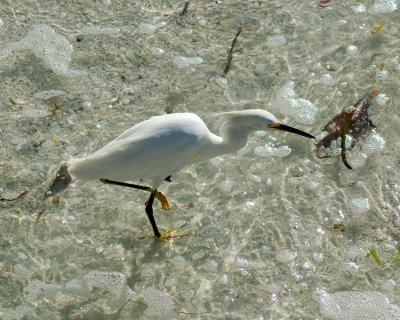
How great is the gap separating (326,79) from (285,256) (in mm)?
1813

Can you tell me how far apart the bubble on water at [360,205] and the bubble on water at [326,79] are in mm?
1205

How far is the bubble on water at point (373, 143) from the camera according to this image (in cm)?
496

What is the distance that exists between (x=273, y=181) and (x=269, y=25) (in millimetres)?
1774

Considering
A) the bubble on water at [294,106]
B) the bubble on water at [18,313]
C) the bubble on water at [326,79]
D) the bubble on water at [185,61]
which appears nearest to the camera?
the bubble on water at [18,313]

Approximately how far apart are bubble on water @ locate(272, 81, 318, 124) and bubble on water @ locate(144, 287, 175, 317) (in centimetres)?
189

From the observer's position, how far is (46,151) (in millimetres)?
4852

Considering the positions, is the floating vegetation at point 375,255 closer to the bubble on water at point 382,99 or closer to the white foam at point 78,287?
the bubble on water at point 382,99

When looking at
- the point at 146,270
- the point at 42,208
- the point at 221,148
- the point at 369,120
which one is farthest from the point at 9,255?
the point at 369,120

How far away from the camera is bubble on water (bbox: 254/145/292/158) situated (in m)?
4.92

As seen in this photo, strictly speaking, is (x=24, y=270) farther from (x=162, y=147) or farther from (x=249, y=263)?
(x=249, y=263)

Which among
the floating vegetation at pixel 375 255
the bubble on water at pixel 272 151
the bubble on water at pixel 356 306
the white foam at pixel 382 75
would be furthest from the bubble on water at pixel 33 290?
the white foam at pixel 382 75

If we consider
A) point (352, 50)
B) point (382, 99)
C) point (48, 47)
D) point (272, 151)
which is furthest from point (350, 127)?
point (48, 47)

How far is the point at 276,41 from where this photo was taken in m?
5.74

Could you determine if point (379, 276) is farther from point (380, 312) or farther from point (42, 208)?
point (42, 208)
